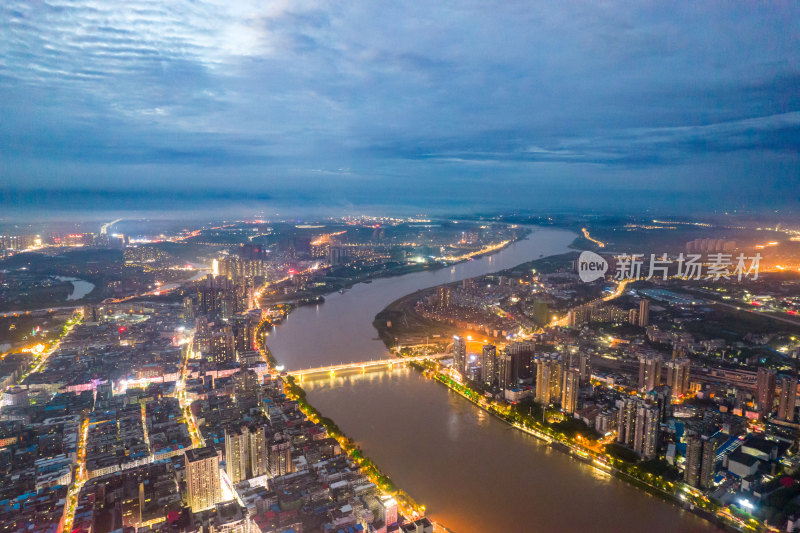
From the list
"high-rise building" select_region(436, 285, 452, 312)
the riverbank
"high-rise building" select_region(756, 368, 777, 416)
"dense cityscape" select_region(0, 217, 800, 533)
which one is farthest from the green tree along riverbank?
"high-rise building" select_region(436, 285, 452, 312)

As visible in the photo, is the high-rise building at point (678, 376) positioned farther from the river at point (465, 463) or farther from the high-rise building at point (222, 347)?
the high-rise building at point (222, 347)

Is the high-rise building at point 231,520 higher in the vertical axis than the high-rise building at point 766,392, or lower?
lower

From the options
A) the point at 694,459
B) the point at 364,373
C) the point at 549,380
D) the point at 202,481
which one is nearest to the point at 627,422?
the point at 694,459

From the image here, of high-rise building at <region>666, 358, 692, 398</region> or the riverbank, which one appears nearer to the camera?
the riverbank

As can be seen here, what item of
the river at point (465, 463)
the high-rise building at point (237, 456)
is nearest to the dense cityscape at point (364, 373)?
the high-rise building at point (237, 456)

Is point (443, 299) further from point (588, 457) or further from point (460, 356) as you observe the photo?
point (588, 457)

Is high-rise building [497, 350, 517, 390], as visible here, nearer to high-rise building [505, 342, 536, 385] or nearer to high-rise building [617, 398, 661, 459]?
high-rise building [505, 342, 536, 385]
